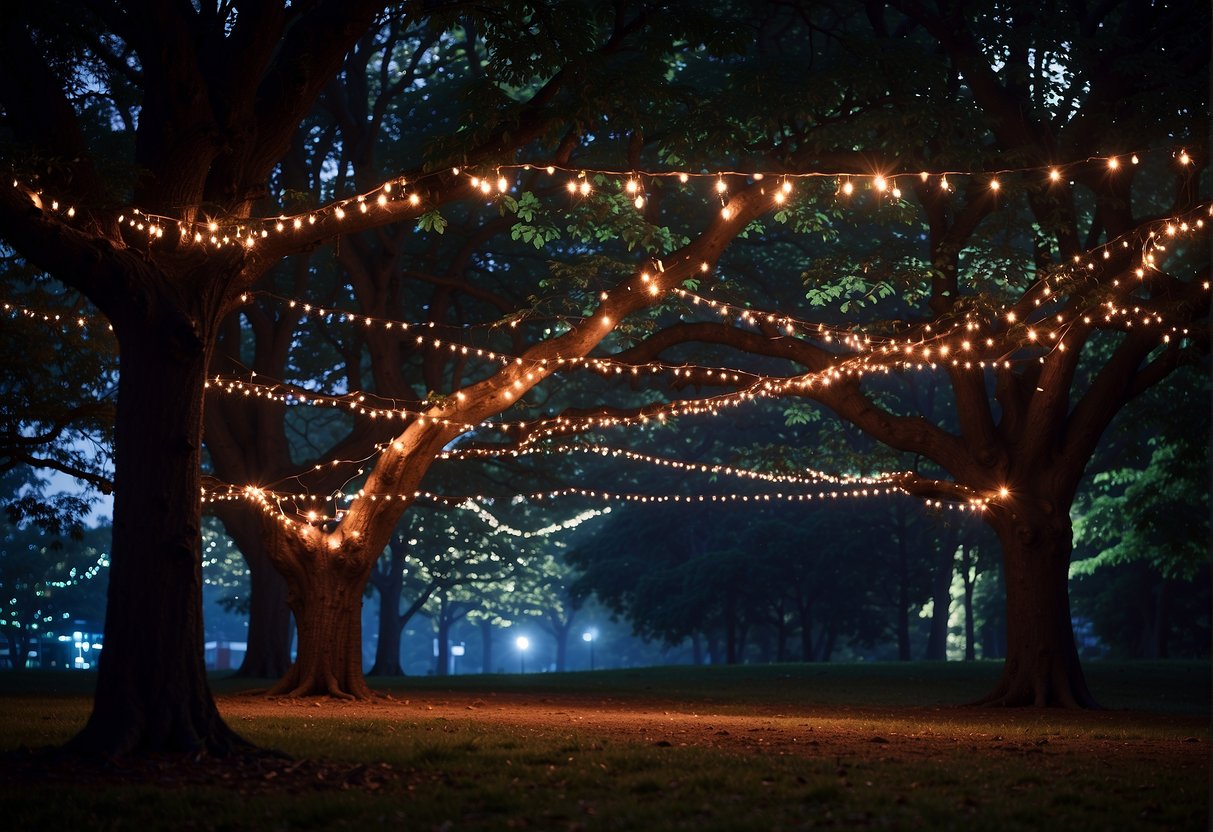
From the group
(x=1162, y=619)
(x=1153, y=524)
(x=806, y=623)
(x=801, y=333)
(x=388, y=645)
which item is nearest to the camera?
(x=801, y=333)

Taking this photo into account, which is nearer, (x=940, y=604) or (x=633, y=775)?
(x=633, y=775)

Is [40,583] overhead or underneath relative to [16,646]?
overhead

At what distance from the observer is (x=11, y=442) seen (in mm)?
14070

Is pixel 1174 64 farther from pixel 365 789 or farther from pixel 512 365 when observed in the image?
pixel 365 789

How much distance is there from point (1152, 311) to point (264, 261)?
31.9 feet

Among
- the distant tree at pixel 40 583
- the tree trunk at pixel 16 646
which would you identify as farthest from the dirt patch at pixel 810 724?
the tree trunk at pixel 16 646

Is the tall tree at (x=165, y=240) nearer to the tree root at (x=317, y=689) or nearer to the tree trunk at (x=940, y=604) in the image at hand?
the tree root at (x=317, y=689)

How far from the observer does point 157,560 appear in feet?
25.9

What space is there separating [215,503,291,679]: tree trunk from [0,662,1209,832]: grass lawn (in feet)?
30.3

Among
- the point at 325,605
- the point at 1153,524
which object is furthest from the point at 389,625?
the point at 1153,524

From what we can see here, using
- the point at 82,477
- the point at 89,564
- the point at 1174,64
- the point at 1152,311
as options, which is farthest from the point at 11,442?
the point at 89,564

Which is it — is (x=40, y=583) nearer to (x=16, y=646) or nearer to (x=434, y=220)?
(x=16, y=646)

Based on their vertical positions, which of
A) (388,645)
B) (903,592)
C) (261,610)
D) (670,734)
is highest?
(903,592)

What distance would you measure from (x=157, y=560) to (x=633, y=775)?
3380 mm
